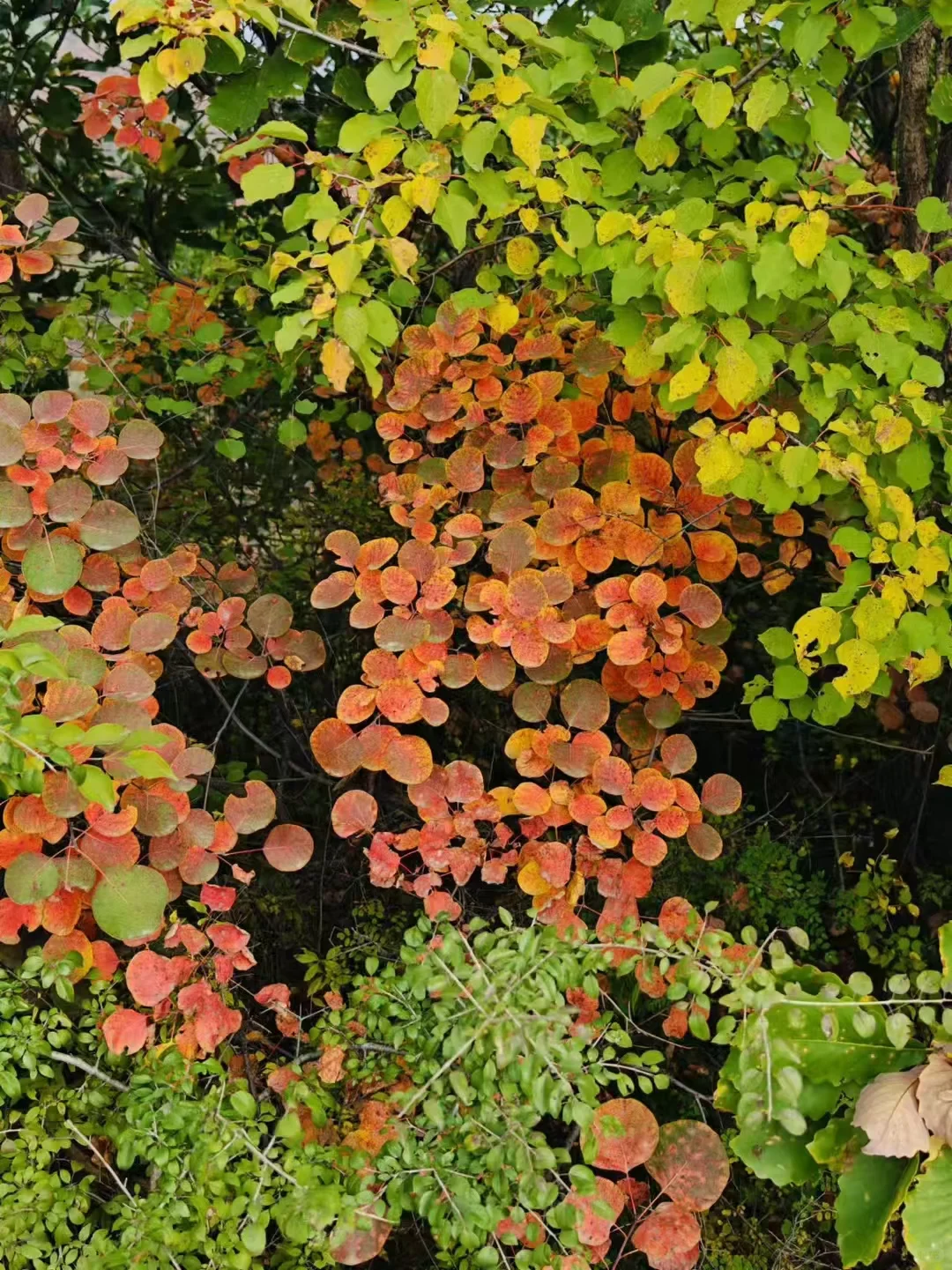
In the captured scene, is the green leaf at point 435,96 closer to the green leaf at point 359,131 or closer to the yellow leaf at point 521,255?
the green leaf at point 359,131

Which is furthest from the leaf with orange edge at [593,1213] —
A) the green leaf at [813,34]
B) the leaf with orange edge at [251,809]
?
the green leaf at [813,34]

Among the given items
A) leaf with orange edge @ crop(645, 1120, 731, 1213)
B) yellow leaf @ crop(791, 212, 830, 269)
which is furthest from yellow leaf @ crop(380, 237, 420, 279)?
leaf with orange edge @ crop(645, 1120, 731, 1213)

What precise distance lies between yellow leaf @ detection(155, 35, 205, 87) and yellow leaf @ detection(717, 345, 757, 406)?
74 centimetres

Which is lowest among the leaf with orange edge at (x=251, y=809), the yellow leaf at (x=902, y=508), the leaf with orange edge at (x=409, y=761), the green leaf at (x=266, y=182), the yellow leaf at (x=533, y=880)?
the yellow leaf at (x=533, y=880)

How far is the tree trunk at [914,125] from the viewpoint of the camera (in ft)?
6.31

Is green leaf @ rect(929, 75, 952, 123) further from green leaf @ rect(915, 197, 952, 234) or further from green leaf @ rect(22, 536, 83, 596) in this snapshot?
green leaf @ rect(22, 536, 83, 596)

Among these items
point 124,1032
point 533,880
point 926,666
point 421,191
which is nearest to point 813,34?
point 421,191

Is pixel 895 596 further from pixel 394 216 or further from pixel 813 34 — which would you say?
pixel 394 216

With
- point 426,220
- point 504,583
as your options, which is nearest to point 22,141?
point 426,220

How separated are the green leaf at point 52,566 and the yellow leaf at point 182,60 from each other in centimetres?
70

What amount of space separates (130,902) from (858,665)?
3.33 ft

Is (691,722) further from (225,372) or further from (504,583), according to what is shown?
(225,372)

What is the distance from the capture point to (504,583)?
5.63ft

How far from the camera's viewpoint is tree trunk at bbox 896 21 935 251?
75.7 inches
